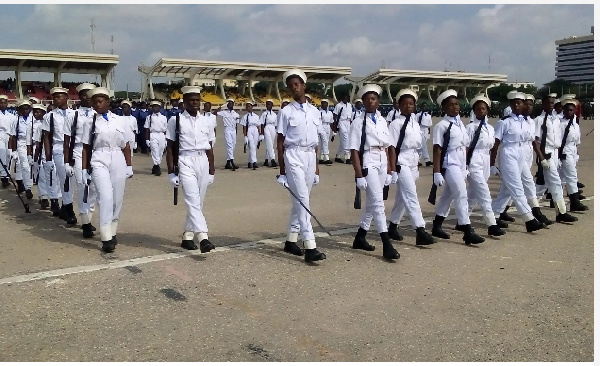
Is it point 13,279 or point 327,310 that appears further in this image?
point 13,279

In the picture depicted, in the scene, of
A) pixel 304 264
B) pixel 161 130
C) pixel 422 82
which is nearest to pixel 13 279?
pixel 304 264

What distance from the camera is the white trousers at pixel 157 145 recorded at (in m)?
16.1

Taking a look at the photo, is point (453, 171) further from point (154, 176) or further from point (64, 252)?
point (154, 176)

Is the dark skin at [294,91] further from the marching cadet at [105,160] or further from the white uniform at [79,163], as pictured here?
the white uniform at [79,163]

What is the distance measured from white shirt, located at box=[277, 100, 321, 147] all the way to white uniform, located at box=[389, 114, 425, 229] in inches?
43.2

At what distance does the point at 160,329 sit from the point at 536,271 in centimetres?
399

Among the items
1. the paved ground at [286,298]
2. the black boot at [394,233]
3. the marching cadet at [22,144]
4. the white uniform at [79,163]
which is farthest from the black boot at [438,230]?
the marching cadet at [22,144]

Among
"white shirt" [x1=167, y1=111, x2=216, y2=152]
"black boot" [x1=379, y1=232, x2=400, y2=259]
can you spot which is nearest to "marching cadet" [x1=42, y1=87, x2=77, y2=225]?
"white shirt" [x1=167, y1=111, x2=216, y2=152]

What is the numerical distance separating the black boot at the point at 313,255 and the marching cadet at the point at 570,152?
17.5 ft

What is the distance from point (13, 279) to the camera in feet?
19.6

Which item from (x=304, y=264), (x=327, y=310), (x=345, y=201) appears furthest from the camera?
(x=345, y=201)

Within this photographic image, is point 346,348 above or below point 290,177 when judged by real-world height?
below

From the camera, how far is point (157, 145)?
53.7 feet

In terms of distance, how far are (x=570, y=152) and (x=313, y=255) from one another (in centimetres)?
579
